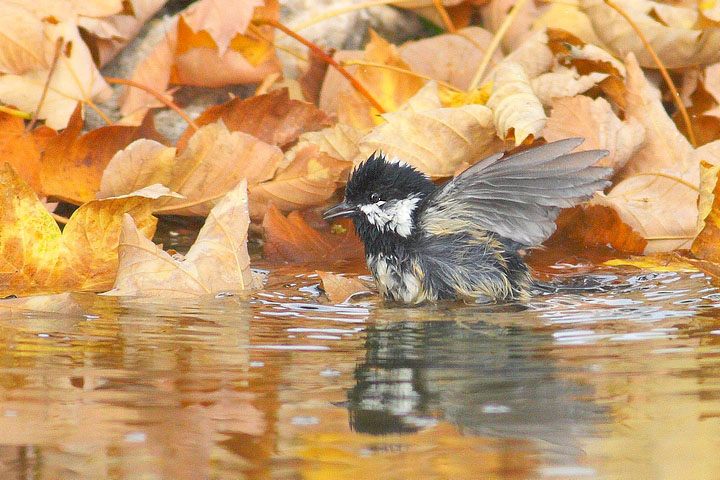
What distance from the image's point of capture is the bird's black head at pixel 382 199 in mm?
3811

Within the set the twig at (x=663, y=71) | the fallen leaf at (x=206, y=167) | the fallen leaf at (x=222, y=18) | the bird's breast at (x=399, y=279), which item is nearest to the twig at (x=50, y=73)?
the fallen leaf at (x=222, y=18)

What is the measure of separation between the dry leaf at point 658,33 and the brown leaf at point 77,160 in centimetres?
266

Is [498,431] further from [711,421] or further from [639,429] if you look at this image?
[711,421]

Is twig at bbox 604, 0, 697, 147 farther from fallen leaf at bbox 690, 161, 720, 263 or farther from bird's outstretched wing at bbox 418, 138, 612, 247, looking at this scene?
bird's outstretched wing at bbox 418, 138, 612, 247

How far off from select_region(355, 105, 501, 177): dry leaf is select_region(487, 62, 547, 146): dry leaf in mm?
96

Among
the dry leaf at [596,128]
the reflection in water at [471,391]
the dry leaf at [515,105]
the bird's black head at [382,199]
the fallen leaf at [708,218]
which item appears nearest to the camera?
the reflection in water at [471,391]

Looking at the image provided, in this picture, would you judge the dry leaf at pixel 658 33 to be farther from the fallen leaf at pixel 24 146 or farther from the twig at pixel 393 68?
the fallen leaf at pixel 24 146

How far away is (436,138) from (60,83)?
75.2 inches

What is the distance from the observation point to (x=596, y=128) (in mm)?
4301

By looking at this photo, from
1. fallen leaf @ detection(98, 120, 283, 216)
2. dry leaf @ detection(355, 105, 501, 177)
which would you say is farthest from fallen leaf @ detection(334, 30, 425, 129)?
fallen leaf @ detection(98, 120, 283, 216)

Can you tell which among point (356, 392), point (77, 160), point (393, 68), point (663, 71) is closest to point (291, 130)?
point (393, 68)

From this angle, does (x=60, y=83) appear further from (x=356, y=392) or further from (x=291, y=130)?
(x=356, y=392)

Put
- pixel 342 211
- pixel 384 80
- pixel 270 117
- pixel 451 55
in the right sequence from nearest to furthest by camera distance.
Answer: pixel 342 211 → pixel 270 117 → pixel 384 80 → pixel 451 55

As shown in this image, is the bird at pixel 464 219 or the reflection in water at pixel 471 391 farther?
the bird at pixel 464 219
